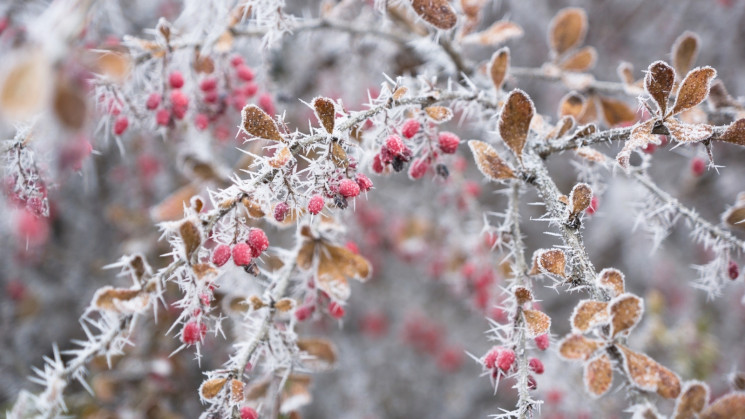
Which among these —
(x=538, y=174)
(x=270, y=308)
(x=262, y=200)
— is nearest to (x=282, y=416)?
(x=270, y=308)

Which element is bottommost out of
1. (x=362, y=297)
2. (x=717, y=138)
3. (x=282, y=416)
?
(x=362, y=297)

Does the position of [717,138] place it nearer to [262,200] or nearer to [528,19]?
[262,200]

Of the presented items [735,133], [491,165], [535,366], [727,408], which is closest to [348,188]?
[491,165]

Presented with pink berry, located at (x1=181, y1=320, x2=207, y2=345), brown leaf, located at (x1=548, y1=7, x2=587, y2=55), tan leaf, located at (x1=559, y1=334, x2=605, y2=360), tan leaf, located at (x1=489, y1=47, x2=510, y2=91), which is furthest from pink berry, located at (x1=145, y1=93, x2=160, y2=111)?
brown leaf, located at (x1=548, y1=7, x2=587, y2=55)

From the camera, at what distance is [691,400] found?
107 cm

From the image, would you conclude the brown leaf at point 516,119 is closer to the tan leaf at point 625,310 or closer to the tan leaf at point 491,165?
the tan leaf at point 491,165

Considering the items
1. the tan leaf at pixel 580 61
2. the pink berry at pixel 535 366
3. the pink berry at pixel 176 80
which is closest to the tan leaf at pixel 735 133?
the pink berry at pixel 535 366

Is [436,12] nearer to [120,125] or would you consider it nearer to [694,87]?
[694,87]

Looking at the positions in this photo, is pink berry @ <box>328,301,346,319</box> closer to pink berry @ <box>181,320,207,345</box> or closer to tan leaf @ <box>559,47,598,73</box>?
pink berry @ <box>181,320,207,345</box>

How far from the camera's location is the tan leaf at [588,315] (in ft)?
3.20

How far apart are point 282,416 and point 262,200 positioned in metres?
0.71

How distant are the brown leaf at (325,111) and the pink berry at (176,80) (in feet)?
1.93

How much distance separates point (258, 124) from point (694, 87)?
89 cm

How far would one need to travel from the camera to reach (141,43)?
4.32 ft
